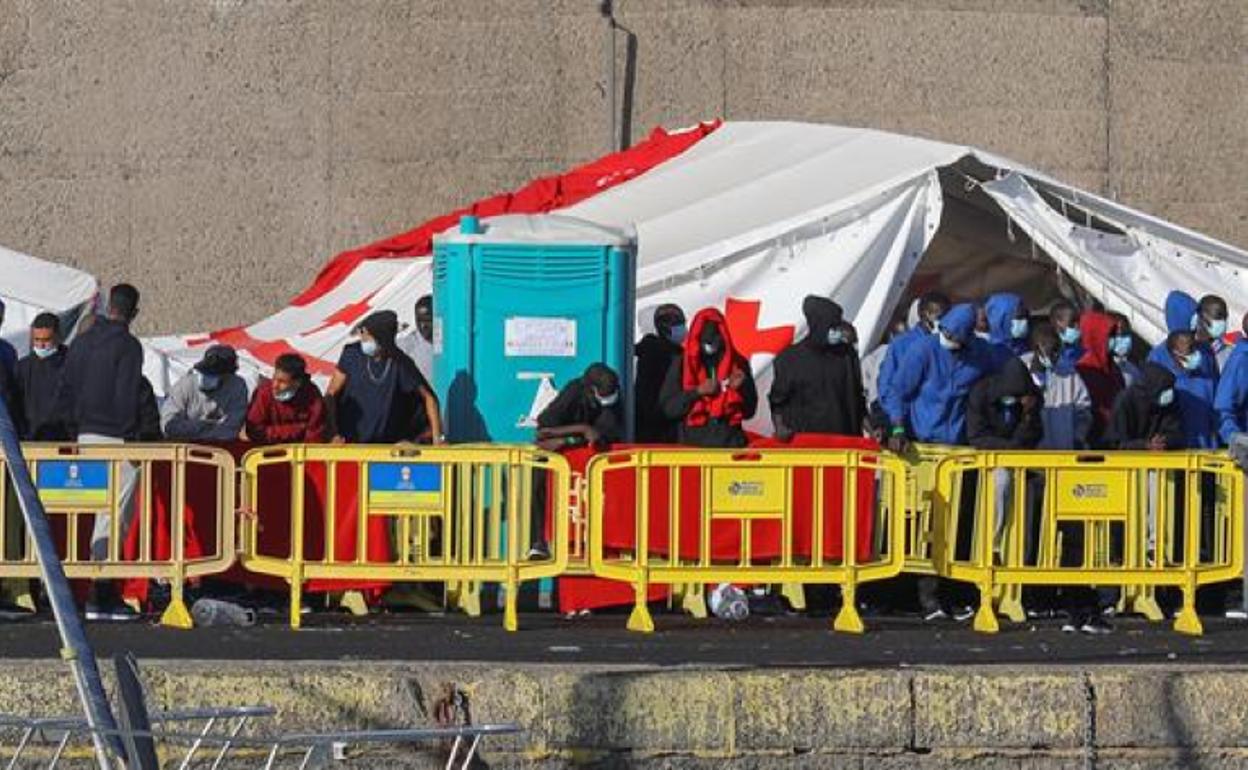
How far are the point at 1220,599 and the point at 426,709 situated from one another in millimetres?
6463

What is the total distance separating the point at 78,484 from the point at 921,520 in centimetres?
408

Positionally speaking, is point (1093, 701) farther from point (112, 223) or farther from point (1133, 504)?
point (112, 223)

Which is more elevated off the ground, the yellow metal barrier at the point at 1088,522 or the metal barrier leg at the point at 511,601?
the yellow metal barrier at the point at 1088,522

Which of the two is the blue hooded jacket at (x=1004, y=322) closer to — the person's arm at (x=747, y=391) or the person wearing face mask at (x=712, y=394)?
the person's arm at (x=747, y=391)

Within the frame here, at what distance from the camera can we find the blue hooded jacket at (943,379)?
1753 cm

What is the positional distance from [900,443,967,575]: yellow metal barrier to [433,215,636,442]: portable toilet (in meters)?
1.81

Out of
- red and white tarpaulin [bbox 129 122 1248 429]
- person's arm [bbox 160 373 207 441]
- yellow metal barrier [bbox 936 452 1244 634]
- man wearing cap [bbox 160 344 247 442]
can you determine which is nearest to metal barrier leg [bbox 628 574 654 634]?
yellow metal barrier [bbox 936 452 1244 634]

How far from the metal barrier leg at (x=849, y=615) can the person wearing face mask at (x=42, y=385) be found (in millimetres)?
4097

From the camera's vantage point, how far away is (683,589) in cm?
1673

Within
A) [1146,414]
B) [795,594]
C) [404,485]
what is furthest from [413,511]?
[1146,414]

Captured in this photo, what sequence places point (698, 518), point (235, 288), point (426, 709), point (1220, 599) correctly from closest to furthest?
point (426, 709) < point (698, 518) < point (1220, 599) < point (235, 288)

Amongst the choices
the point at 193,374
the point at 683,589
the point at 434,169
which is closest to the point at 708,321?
the point at 683,589

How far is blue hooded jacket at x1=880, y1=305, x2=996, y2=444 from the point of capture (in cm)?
1753

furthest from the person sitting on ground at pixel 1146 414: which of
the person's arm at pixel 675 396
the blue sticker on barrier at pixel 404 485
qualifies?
the blue sticker on barrier at pixel 404 485
